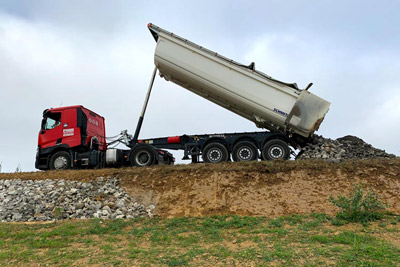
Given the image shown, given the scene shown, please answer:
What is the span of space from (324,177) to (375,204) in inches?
91.4

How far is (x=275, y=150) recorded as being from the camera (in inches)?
548

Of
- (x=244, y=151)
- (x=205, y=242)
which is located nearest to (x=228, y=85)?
(x=244, y=151)

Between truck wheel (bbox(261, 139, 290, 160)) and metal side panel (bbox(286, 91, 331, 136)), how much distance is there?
1044 mm

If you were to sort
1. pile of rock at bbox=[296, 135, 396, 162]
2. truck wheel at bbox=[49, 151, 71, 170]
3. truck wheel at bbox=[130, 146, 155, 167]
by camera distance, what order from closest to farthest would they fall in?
1. pile of rock at bbox=[296, 135, 396, 162]
2. truck wheel at bbox=[130, 146, 155, 167]
3. truck wheel at bbox=[49, 151, 71, 170]

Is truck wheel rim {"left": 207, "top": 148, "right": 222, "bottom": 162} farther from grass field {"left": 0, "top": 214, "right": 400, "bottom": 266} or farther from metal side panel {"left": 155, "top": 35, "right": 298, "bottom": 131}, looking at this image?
grass field {"left": 0, "top": 214, "right": 400, "bottom": 266}

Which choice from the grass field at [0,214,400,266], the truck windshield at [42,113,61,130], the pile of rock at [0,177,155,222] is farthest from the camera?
the truck windshield at [42,113,61,130]

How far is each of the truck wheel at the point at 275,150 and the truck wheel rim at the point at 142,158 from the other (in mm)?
5034

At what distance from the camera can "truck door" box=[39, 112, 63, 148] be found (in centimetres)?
1627

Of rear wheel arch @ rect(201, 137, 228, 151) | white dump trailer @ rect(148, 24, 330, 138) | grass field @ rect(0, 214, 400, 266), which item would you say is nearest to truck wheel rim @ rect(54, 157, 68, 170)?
grass field @ rect(0, 214, 400, 266)

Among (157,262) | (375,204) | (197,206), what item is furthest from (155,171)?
(375,204)

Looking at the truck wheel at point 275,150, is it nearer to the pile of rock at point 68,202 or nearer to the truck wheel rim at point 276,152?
the truck wheel rim at point 276,152

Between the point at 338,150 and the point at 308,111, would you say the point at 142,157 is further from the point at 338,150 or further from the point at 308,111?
the point at 338,150

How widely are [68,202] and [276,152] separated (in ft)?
26.4

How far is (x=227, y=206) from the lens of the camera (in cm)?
1174
